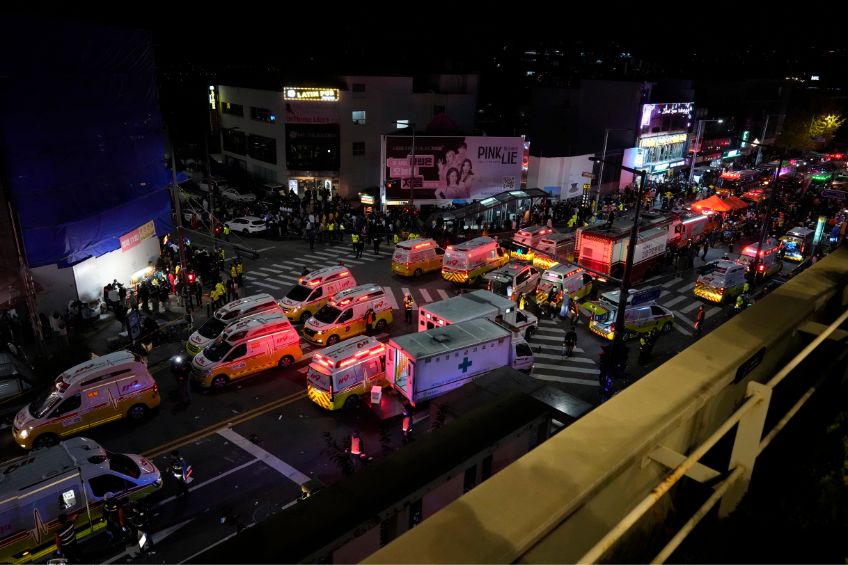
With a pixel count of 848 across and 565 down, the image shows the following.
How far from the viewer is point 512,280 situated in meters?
28.5

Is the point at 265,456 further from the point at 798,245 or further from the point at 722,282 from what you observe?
the point at 798,245

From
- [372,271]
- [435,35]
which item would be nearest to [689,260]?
[372,271]

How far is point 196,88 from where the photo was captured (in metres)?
81.1

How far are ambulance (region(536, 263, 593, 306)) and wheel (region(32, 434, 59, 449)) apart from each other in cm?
2022

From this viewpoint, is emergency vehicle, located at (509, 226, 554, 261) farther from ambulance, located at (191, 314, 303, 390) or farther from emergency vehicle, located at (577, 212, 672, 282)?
ambulance, located at (191, 314, 303, 390)

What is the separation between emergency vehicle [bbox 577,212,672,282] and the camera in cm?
3077

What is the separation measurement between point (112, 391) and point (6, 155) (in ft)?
36.2

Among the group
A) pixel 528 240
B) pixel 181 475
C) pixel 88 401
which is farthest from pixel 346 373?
pixel 528 240

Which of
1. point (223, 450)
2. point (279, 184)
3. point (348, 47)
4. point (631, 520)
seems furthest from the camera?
point (348, 47)

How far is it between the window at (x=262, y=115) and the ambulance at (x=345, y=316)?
1134 inches

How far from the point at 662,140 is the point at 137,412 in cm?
5649

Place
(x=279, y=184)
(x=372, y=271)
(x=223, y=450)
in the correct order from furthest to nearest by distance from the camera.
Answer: (x=279, y=184) → (x=372, y=271) → (x=223, y=450)

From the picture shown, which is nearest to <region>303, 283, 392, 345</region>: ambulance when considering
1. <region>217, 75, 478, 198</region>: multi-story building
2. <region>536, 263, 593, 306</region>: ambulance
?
<region>536, 263, 593, 306</region>: ambulance

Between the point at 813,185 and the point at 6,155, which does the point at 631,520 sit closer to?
the point at 6,155
